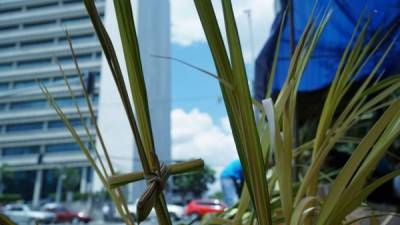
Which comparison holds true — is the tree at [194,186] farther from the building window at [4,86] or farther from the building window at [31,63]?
the building window at [4,86]

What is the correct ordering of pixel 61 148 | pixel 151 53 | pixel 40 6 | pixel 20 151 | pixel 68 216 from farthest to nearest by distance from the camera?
pixel 20 151
pixel 40 6
pixel 61 148
pixel 68 216
pixel 151 53

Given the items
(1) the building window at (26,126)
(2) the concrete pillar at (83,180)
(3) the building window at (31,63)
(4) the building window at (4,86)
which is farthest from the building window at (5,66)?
(2) the concrete pillar at (83,180)

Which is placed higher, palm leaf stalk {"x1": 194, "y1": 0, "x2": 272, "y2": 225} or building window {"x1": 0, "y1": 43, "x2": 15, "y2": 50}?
building window {"x1": 0, "y1": 43, "x2": 15, "y2": 50}

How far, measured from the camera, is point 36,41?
29172mm

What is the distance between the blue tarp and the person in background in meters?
0.43

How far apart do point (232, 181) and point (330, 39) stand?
96 cm

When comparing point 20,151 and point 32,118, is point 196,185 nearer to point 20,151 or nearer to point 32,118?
point 32,118

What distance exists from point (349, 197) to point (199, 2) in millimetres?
174

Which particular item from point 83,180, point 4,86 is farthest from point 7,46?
point 83,180

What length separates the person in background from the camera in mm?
1951

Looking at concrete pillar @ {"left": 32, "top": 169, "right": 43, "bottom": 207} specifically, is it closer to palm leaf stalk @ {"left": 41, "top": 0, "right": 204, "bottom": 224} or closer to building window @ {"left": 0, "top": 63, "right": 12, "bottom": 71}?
building window @ {"left": 0, "top": 63, "right": 12, "bottom": 71}

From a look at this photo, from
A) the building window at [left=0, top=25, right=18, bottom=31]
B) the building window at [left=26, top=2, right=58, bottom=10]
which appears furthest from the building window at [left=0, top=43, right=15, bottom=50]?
the building window at [left=26, top=2, right=58, bottom=10]

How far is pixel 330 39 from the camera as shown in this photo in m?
1.34

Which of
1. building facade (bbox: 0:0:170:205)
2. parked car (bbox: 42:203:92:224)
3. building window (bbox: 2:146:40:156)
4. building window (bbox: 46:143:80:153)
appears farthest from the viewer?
building window (bbox: 2:146:40:156)
